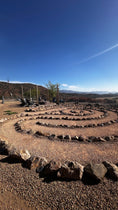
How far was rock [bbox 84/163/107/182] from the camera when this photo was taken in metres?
2.64

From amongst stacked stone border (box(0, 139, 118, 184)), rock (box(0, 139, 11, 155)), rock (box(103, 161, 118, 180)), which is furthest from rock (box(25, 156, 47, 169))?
rock (box(103, 161, 118, 180))

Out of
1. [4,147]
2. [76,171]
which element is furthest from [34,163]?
[4,147]

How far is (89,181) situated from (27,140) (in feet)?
11.8

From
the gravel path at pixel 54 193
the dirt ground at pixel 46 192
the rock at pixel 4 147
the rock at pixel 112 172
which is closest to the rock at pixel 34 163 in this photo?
the dirt ground at pixel 46 192

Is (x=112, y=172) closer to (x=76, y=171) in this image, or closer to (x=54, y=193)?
(x=76, y=171)

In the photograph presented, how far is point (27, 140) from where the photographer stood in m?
5.18

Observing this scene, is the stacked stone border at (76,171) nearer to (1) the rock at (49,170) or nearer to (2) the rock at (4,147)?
(1) the rock at (49,170)

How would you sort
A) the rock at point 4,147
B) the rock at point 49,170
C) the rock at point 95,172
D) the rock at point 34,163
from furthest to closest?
the rock at point 4,147 < the rock at point 34,163 < the rock at point 49,170 < the rock at point 95,172

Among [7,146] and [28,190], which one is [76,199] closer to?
[28,190]

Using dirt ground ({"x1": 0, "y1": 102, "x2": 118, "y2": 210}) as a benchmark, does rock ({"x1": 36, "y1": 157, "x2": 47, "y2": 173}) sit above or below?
above

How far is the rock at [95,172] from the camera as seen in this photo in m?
2.64

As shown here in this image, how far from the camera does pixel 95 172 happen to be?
8.91 feet

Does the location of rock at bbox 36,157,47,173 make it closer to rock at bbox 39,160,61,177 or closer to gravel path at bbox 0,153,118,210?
rock at bbox 39,160,61,177

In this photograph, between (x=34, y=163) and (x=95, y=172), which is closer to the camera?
(x=95, y=172)
